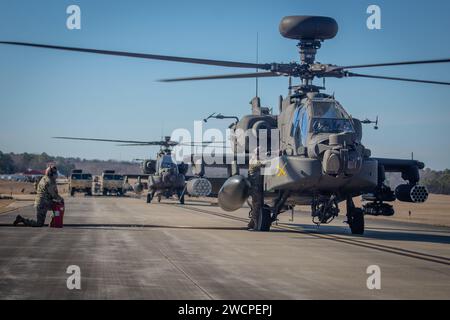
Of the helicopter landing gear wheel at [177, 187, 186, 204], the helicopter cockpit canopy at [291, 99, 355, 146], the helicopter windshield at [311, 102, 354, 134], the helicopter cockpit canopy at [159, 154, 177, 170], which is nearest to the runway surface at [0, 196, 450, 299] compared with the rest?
the helicopter cockpit canopy at [291, 99, 355, 146]

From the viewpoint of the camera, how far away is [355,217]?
21141 millimetres

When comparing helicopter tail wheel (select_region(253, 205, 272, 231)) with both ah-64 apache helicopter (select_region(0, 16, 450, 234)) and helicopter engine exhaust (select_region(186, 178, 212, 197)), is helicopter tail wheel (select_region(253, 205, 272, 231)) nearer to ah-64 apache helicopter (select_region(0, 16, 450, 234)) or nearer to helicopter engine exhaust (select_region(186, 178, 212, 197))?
ah-64 apache helicopter (select_region(0, 16, 450, 234))

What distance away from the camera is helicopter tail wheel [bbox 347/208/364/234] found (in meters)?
21.1

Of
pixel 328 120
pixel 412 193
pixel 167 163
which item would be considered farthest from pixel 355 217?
pixel 167 163

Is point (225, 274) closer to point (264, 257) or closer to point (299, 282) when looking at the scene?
point (299, 282)

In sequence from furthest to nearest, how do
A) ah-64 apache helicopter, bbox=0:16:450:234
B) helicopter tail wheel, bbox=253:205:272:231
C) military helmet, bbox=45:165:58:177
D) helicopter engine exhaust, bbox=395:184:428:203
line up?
1. helicopter engine exhaust, bbox=395:184:428:203
2. helicopter tail wheel, bbox=253:205:272:231
3. military helmet, bbox=45:165:58:177
4. ah-64 apache helicopter, bbox=0:16:450:234

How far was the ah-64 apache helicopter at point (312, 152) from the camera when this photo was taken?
750 inches

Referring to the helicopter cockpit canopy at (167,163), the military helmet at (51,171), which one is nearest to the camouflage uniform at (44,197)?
the military helmet at (51,171)

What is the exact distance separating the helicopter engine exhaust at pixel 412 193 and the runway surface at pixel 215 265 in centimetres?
290

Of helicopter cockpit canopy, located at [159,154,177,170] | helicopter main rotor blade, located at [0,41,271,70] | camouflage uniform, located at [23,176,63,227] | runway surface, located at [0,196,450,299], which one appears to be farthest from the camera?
helicopter cockpit canopy, located at [159,154,177,170]

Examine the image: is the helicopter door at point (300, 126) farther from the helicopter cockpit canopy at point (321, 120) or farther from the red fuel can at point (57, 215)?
the red fuel can at point (57, 215)

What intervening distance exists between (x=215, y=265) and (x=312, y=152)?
318 inches
